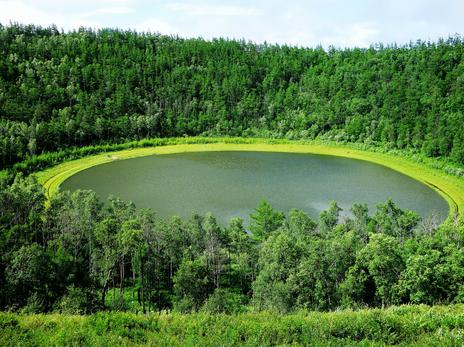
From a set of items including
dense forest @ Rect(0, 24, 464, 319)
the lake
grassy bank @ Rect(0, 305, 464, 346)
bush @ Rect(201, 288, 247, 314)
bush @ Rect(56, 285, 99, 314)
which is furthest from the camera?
the lake

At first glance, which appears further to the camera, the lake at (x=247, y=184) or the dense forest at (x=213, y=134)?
the lake at (x=247, y=184)

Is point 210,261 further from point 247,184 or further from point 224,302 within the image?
point 247,184

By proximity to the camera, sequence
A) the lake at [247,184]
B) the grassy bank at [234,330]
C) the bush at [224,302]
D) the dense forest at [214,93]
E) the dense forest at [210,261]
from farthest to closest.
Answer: the dense forest at [214,93] → the lake at [247,184] → the dense forest at [210,261] → the bush at [224,302] → the grassy bank at [234,330]

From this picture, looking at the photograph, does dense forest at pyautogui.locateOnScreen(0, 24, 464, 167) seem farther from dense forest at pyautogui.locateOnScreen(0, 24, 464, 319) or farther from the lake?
the lake

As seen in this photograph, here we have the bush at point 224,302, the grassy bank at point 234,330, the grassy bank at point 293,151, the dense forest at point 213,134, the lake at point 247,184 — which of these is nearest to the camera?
the grassy bank at point 234,330

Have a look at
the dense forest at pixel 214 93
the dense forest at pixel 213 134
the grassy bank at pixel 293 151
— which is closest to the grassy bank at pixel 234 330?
the dense forest at pixel 213 134

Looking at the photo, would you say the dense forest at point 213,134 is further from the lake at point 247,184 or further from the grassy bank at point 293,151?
the lake at point 247,184

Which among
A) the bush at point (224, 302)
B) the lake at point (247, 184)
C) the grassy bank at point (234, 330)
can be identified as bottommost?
the bush at point (224, 302)

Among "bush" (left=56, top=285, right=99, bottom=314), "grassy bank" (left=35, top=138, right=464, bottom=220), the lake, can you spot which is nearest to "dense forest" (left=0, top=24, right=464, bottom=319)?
"bush" (left=56, top=285, right=99, bottom=314)
